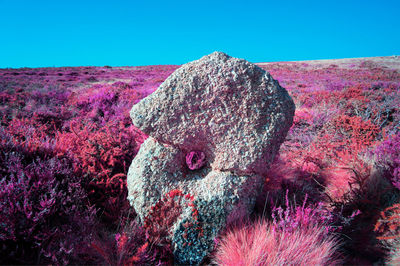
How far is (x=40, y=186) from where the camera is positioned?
2.07 m

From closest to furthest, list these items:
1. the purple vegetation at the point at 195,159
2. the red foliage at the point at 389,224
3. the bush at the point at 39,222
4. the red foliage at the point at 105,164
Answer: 1. the bush at the point at 39,222
2. the red foliage at the point at 389,224
3. the purple vegetation at the point at 195,159
4. the red foliage at the point at 105,164

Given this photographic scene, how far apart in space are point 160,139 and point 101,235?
1.07 metres

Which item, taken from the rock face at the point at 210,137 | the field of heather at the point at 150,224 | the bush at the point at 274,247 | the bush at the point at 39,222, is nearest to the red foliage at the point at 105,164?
the field of heather at the point at 150,224

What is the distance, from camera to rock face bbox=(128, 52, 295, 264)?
1909 mm

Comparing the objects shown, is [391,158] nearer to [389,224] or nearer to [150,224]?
[389,224]

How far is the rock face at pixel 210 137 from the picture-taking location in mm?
1909

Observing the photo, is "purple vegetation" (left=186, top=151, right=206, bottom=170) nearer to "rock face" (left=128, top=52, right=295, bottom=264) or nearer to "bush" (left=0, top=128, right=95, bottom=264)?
"rock face" (left=128, top=52, right=295, bottom=264)

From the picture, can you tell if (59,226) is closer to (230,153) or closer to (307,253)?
(230,153)

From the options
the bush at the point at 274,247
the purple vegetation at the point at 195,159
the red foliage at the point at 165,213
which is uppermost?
the purple vegetation at the point at 195,159

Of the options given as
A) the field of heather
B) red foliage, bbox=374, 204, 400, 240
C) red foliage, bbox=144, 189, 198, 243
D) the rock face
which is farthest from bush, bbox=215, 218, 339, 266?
red foliage, bbox=374, 204, 400, 240

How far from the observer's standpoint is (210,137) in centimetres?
201

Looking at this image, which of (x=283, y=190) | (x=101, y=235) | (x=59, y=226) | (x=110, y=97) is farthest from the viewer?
(x=110, y=97)

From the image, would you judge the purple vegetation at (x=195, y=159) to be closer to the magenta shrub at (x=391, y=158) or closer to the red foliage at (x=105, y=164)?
the red foliage at (x=105, y=164)

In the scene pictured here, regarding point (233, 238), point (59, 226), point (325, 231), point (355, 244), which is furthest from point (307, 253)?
point (59, 226)
